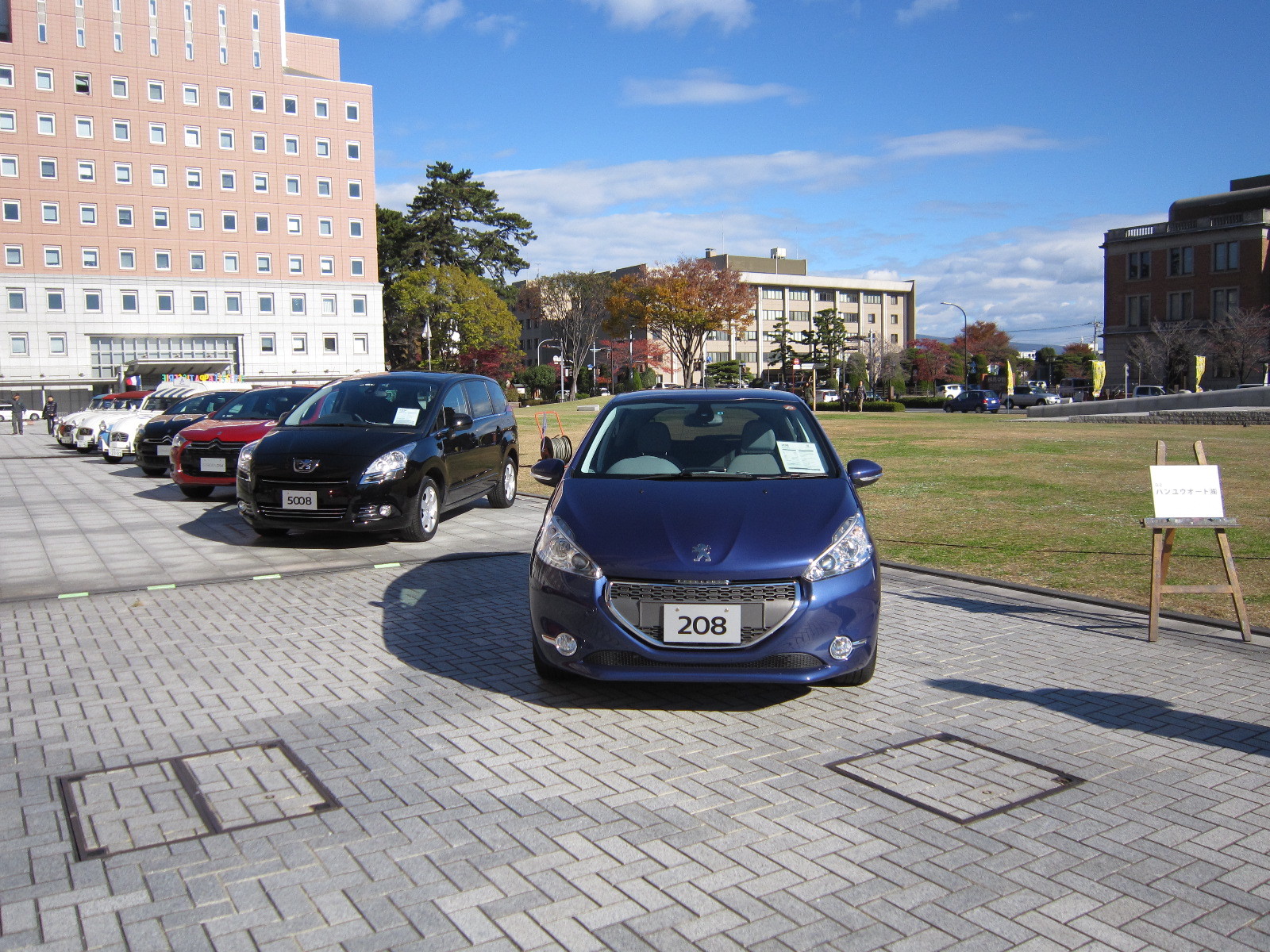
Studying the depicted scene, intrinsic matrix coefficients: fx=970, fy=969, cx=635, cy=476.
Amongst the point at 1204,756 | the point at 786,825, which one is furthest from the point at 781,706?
the point at 1204,756

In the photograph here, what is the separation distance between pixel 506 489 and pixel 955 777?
9.85 meters

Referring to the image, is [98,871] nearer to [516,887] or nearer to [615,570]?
[516,887]

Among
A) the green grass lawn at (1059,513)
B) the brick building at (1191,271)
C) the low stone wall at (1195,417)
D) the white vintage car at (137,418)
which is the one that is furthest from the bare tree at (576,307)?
Result: the green grass lawn at (1059,513)

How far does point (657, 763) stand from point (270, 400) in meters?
13.2

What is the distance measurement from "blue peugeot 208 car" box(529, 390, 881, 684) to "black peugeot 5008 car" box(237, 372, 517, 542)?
458 cm

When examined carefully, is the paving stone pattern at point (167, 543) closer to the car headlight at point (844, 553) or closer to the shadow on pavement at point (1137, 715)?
the car headlight at point (844, 553)

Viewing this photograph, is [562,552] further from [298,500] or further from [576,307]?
[576,307]

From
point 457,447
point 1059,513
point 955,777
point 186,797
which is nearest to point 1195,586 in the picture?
point 955,777

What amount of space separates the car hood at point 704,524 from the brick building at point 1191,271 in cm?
7099

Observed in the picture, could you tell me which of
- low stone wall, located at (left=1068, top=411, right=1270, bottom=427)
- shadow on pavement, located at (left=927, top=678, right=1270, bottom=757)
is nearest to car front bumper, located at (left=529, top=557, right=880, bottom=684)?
shadow on pavement, located at (left=927, top=678, right=1270, bottom=757)

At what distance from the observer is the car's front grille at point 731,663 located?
15.2 feet

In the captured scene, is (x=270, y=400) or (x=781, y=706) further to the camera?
(x=270, y=400)

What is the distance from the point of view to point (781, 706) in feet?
16.6

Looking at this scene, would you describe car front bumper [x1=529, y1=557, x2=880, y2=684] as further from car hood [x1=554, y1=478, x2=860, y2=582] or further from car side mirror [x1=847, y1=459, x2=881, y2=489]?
car side mirror [x1=847, y1=459, x2=881, y2=489]
